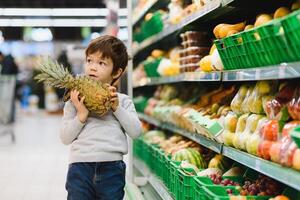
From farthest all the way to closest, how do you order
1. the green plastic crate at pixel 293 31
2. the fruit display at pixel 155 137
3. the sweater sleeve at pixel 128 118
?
the fruit display at pixel 155 137 → the sweater sleeve at pixel 128 118 → the green plastic crate at pixel 293 31

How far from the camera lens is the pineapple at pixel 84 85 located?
2.97 metres

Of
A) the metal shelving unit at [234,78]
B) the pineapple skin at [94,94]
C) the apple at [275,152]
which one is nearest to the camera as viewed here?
the metal shelving unit at [234,78]

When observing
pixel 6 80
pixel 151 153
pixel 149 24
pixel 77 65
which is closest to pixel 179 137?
pixel 151 153

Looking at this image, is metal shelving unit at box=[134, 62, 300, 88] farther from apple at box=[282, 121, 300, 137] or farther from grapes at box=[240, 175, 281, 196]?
grapes at box=[240, 175, 281, 196]

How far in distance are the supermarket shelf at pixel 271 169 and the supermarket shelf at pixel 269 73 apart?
1.16 feet

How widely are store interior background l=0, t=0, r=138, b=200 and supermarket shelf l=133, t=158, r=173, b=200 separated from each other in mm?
824

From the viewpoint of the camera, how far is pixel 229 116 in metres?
3.22

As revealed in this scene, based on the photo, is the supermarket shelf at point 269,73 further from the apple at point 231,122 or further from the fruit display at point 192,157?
the fruit display at point 192,157

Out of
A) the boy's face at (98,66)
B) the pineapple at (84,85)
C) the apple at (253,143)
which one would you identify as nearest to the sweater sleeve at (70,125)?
the pineapple at (84,85)

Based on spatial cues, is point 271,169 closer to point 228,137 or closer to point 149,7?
point 228,137

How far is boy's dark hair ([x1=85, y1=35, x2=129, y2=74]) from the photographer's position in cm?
310

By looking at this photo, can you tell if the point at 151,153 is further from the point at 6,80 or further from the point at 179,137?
the point at 6,80

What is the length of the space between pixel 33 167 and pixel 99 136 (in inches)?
174

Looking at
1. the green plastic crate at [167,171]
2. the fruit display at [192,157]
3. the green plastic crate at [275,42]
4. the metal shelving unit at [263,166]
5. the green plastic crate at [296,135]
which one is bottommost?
the green plastic crate at [167,171]
